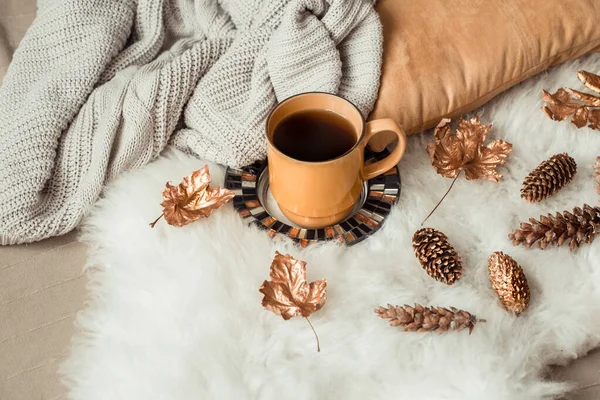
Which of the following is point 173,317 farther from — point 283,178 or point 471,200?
point 471,200

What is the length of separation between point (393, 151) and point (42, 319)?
479 millimetres

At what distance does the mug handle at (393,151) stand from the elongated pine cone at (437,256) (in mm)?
94

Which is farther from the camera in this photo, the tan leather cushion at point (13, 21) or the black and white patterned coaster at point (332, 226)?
the tan leather cushion at point (13, 21)

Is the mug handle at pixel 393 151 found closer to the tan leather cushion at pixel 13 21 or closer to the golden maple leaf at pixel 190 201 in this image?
the golden maple leaf at pixel 190 201

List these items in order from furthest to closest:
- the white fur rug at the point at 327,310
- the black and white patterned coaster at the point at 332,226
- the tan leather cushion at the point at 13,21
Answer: the tan leather cushion at the point at 13,21 → the black and white patterned coaster at the point at 332,226 → the white fur rug at the point at 327,310

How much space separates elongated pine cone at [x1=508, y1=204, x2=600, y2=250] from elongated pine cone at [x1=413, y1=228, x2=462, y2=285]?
9 centimetres

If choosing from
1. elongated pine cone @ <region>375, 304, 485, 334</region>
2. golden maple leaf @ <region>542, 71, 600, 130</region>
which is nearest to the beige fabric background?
elongated pine cone @ <region>375, 304, 485, 334</region>

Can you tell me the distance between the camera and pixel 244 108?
0.79m

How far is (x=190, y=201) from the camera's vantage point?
0.72 m

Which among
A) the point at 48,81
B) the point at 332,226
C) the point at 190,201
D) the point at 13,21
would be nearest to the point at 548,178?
the point at 332,226

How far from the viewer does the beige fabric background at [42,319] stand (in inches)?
24.9

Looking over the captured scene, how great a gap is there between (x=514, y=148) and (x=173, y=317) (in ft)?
1.73

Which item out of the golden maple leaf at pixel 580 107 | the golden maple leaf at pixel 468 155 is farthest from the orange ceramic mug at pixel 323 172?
the golden maple leaf at pixel 580 107

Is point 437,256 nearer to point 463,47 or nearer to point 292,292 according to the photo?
point 292,292
